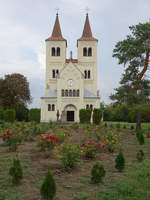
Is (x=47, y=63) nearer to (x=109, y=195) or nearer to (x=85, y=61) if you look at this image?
(x=85, y=61)

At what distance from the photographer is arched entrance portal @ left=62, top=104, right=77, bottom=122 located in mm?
44875

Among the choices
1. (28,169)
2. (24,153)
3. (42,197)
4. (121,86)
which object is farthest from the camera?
(121,86)

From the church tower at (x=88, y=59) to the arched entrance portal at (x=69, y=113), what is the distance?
5188 mm

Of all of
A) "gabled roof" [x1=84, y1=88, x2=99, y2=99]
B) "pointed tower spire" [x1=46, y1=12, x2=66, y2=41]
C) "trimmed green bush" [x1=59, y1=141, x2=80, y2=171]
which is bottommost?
"trimmed green bush" [x1=59, y1=141, x2=80, y2=171]

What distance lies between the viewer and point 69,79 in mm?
44938

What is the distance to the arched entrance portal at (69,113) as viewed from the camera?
44875 millimetres

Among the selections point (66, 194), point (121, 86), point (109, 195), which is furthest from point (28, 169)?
point (121, 86)

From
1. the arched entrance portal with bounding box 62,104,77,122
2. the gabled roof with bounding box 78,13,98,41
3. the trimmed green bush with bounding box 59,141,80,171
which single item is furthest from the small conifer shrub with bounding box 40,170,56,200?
the gabled roof with bounding box 78,13,98,41

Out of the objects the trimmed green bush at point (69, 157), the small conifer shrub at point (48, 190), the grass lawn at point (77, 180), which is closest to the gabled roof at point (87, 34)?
the grass lawn at point (77, 180)

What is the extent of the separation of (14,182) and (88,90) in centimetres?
4055

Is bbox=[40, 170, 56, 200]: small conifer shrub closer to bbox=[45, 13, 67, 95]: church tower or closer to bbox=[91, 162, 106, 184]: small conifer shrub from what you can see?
bbox=[91, 162, 106, 184]: small conifer shrub

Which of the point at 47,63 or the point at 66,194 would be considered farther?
the point at 47,63

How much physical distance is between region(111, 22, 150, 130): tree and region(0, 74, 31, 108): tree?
28341mm

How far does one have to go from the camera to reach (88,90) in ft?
155
